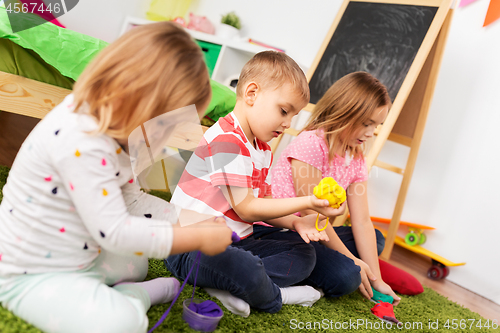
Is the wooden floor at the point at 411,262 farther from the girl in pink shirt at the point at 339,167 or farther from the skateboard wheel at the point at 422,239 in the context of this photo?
the girl in pink shirt at the point at 339,167

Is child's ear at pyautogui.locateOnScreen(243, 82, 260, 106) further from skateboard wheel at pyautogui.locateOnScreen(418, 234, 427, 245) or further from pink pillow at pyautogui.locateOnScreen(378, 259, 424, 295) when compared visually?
skateboard wheel at pyautogui.locateOnScreen(418, 234, 427, 245)

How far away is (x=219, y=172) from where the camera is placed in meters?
0.80

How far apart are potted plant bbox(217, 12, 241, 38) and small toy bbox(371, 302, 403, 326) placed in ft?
6.12

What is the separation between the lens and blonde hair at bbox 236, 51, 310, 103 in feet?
2.87

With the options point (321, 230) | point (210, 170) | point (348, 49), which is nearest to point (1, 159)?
point (210, 170)

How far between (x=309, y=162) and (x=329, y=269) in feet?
0.99

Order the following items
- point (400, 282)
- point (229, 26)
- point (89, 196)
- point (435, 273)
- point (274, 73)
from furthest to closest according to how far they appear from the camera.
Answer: point (229, 26) → point (435, 273) → point (400, 282) → point (274, 73) → point (89, 196)

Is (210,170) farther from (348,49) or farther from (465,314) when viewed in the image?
(348,49)

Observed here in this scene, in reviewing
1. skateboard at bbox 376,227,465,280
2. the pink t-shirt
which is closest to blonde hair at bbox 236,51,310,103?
the pink t-shirt

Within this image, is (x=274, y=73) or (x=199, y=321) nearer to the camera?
(x=199, y=321)

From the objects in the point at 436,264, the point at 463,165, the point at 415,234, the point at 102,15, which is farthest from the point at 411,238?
the point at 102,15

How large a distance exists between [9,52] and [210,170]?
28.1 inches

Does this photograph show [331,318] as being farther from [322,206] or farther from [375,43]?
[375,43]

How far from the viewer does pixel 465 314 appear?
1.25 metres
